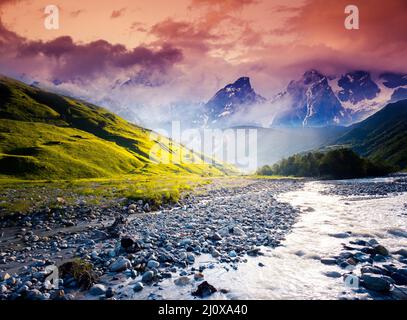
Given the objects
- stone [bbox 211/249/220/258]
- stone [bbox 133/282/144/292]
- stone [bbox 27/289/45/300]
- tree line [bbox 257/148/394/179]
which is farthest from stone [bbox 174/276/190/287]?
tree line [bbox 257/148/394/179]

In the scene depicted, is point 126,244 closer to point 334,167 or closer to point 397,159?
point 334,167

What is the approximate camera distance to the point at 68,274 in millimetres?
9961

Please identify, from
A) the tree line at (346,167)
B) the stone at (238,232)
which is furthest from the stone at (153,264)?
the tree line at (346,167)

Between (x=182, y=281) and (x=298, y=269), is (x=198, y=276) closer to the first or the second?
(x=182, y=281)

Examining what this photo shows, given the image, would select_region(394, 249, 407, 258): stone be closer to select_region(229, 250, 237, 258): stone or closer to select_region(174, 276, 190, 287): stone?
select_region(229, 250, 237, 258): stone

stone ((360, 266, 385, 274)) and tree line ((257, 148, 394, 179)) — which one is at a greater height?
tree line ((257, 148, 394, 179))

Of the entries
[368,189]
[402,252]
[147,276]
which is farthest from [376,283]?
[368,189]

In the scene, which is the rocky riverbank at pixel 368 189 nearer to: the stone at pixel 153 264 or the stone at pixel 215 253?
the stone at pixel 215 253

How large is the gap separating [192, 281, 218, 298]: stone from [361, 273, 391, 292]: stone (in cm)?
530

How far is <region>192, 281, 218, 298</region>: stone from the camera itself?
8802 mm

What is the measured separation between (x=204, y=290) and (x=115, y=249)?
5.61 metres

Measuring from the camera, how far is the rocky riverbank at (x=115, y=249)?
9.27 meters

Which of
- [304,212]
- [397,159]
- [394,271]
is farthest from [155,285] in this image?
[397,159]
